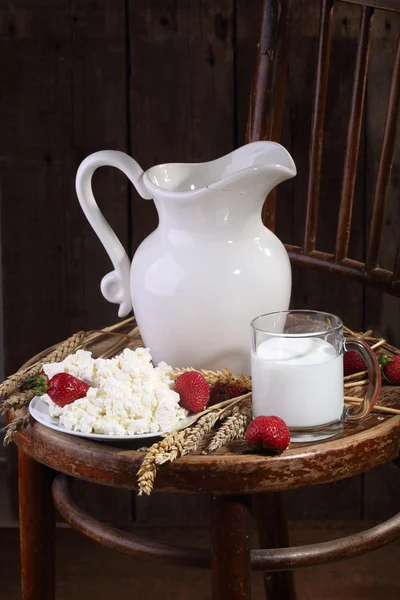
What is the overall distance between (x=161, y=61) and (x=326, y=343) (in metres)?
0.85

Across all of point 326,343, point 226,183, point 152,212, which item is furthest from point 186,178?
point 152,212

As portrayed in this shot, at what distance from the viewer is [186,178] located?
95 cm

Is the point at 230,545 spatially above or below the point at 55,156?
below

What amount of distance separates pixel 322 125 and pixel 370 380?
467mm

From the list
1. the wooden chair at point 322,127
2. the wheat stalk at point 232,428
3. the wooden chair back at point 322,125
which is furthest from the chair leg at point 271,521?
the wheat stalk at point 232,428

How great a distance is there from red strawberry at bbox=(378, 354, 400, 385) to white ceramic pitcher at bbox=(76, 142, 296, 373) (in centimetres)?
13

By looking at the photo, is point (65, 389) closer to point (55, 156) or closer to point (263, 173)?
point (263, 173)

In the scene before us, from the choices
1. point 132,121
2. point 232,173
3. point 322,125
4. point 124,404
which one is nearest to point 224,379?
point 124,404

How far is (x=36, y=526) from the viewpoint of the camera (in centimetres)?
85

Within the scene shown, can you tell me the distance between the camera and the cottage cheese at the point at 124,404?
28.0 inches

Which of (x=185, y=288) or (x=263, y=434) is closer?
(x=263, y=434)

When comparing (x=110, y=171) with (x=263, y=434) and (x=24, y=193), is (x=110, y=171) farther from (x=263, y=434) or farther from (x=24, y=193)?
(x=263, y=434)

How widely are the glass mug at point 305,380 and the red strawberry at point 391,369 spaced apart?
0.11 meters

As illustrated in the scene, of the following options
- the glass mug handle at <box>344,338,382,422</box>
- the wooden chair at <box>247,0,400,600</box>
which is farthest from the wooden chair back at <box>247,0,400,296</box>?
the glass mug handle at <box>344,338,382,422</box>
